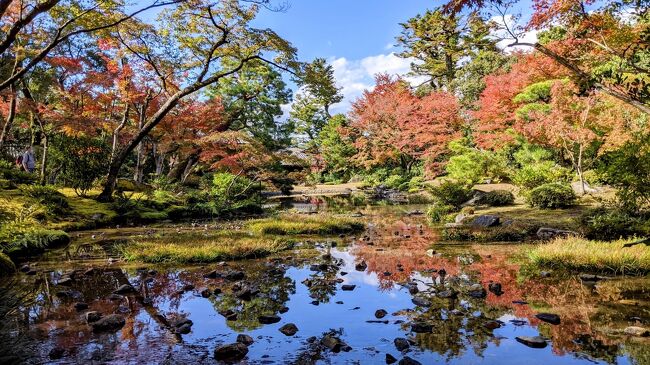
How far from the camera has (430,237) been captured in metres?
10.9

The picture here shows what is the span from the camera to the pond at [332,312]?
3.47 meters

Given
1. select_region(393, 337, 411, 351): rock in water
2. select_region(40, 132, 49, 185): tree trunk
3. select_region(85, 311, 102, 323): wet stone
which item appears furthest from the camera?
select_region(40, 132, 49, 185): tree trunk

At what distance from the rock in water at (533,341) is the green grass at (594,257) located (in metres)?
3.37

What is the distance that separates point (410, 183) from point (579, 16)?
20.2m

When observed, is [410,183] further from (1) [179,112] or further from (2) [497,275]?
(2) [497,275]

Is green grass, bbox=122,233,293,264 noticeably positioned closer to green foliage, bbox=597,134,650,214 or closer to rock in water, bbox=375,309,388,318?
rock in water, bbox=375,309,388,318

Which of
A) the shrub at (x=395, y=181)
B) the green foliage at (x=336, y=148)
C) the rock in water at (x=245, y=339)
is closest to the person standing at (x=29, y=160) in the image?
the rock in water at (x=245, y=339)

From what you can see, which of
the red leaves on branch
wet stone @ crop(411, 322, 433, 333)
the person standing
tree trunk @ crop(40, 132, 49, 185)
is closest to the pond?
wet stone @ crop(411, 322, 433, 333)

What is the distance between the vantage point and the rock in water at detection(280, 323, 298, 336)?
397 cm

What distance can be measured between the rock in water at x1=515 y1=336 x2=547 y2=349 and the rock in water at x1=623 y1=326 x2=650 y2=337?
2.89ft

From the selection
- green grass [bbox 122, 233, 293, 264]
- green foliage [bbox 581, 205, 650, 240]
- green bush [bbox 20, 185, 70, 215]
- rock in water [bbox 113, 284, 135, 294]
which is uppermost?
green bush [bbox 20, 185, 70, 215]

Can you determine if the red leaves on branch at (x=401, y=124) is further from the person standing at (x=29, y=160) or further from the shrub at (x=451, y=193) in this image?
the person standing at (x=29, y=160)

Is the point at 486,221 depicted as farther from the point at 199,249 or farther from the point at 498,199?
the point at 199,249

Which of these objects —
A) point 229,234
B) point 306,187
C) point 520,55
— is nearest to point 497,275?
point 229,234
